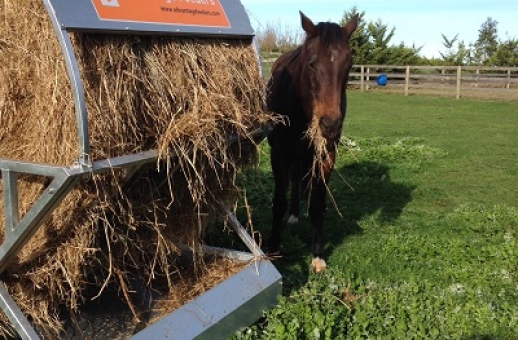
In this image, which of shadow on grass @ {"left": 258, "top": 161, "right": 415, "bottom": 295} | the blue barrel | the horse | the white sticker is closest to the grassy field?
shadow on grass @ {"left": 258, "top": 161, "right": 415, "bottom": 295}

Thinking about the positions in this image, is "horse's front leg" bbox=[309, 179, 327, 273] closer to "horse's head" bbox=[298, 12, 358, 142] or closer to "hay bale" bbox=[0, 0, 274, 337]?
"horse's head" bbox=[298, 12, 358, 142]

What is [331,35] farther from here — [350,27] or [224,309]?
[224,309]

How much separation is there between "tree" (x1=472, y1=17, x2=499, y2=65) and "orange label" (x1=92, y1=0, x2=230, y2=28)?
3424cm

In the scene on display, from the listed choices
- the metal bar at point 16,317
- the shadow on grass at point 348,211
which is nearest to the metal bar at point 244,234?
the shadow on grass at point 348,211

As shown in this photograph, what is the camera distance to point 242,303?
365 cm

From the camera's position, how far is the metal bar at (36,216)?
8.66 ft

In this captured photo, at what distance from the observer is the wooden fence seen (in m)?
25.6

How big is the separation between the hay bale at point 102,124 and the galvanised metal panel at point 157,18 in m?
0.06

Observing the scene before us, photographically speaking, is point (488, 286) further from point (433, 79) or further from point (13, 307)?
point (433, 79)

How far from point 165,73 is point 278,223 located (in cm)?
260

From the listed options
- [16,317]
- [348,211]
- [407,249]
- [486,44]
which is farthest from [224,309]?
[486,44]

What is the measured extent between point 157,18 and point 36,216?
125 centimetres

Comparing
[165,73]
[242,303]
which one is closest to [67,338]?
[242,303]

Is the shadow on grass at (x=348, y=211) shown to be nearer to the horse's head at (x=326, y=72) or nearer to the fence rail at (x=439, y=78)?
the horse's head at (x=326, y=72)
